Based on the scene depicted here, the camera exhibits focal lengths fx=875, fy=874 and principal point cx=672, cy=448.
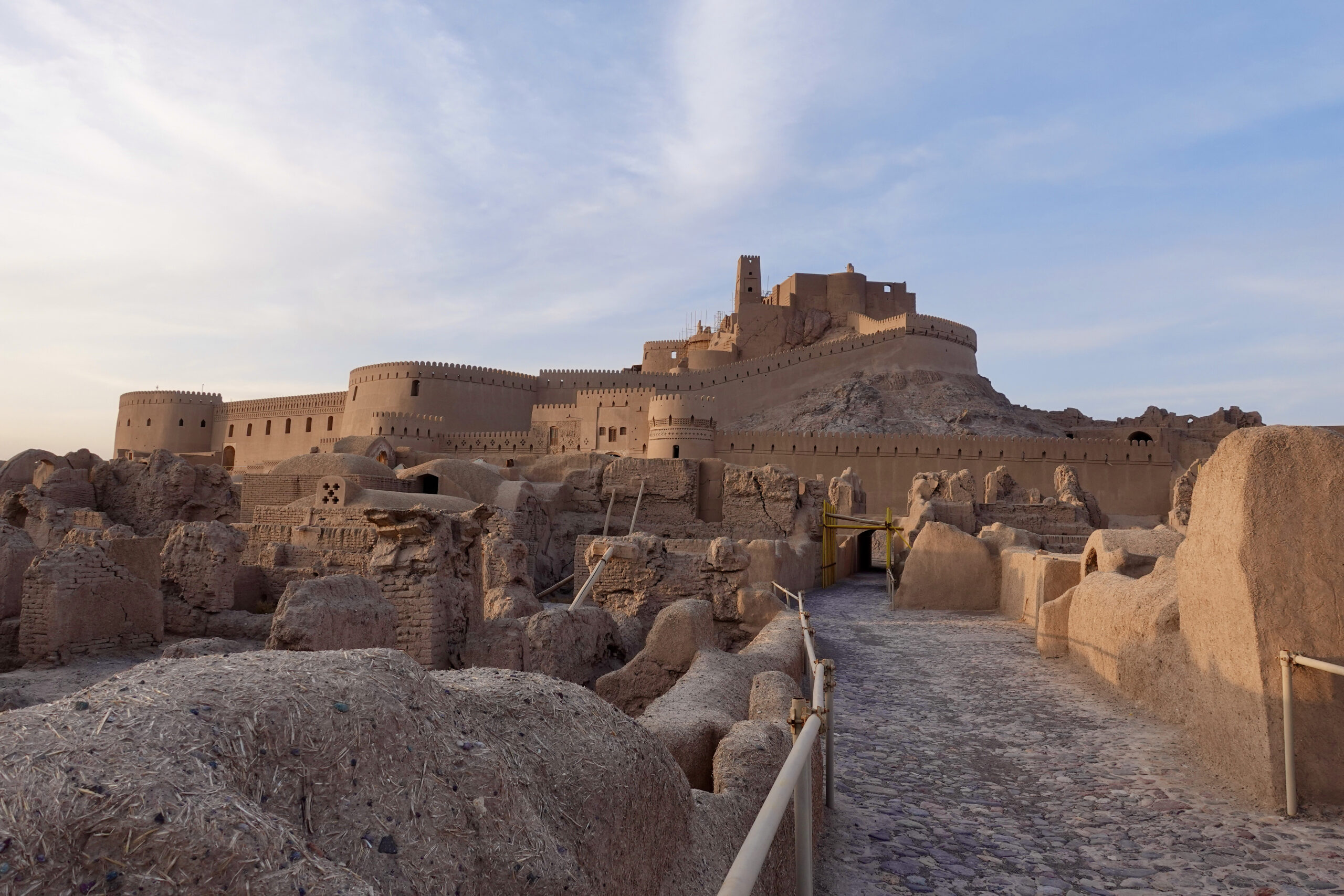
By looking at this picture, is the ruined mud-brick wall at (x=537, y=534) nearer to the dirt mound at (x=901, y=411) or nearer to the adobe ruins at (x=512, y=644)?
the adobe ruins at (x=512, y=644)

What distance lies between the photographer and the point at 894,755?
563cm

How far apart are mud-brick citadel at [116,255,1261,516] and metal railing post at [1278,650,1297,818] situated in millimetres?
28193

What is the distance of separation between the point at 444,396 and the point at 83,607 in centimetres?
3592

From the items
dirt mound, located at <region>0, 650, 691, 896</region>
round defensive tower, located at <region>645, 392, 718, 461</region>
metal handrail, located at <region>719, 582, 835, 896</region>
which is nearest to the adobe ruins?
dirt mound, located at <region>0, 650, 691, 896</region>

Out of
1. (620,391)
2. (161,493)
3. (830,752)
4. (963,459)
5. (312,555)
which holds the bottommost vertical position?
(830,752)

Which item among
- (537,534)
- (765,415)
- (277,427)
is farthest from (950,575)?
(277,427)

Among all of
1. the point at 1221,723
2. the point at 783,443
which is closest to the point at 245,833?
the point at 1221,723

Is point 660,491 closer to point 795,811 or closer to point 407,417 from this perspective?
point 795,811

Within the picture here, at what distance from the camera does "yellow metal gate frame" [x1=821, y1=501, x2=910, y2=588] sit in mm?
18750

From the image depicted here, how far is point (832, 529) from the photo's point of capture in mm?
20062

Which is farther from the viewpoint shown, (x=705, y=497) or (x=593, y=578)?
(x=705, y=497)

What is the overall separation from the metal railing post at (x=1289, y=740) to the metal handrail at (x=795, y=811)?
2215 mm

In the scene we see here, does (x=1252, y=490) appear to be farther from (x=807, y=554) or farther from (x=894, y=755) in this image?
(x=807, y=554)

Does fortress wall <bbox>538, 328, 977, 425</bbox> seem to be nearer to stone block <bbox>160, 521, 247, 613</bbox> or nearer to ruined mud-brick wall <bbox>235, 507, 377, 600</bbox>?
ruined mud-brick wall <bbox>235, 507, 377, 600</bbox>
